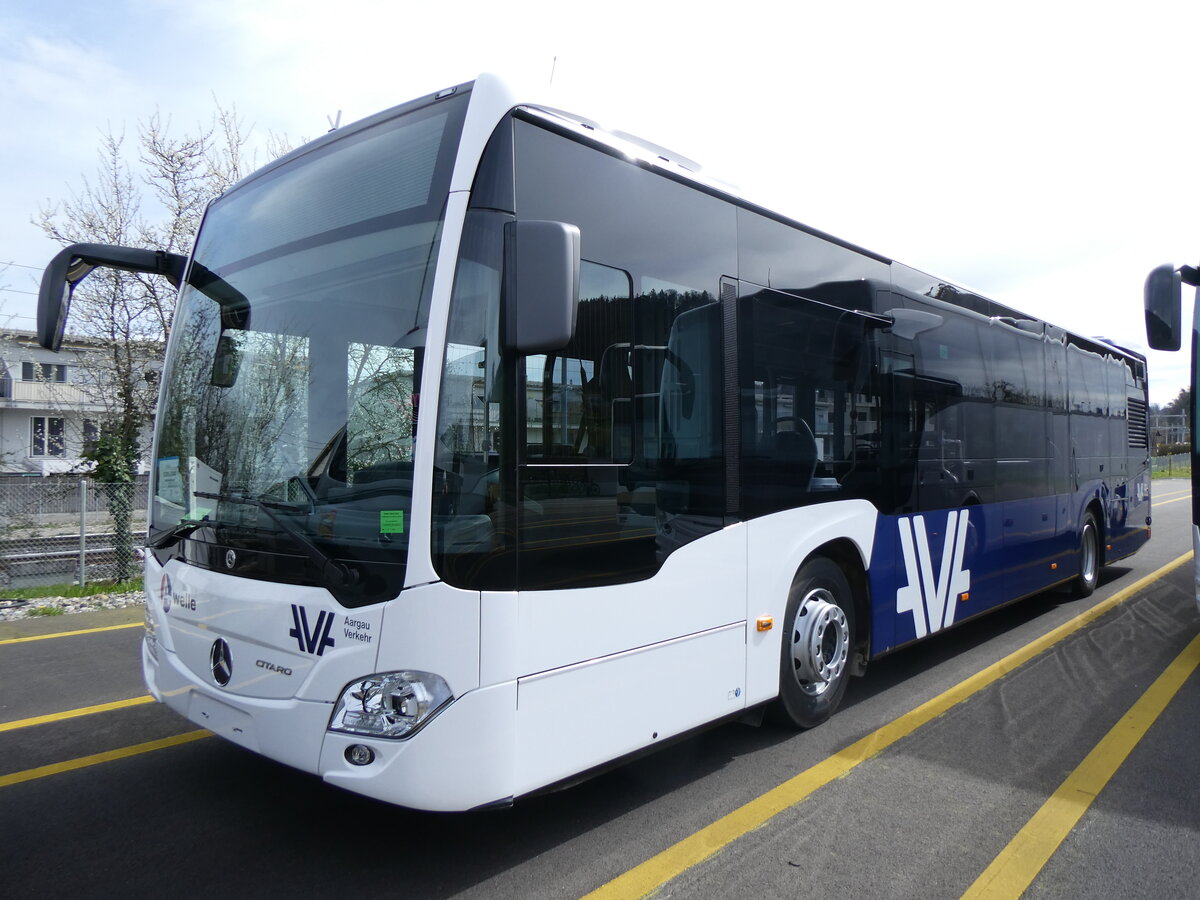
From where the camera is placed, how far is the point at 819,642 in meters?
4.71

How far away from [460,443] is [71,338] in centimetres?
1223

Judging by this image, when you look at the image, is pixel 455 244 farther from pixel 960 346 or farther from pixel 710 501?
pixel 960 346

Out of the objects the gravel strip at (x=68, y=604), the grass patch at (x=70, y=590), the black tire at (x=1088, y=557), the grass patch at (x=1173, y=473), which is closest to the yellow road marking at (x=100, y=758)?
the gravel strip at (x=68, y=604)

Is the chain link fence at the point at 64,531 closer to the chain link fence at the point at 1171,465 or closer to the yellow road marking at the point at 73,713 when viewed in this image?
the yellow road marking at the point at 73,713

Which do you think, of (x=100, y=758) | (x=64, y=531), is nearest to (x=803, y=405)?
(x=100, y=758)

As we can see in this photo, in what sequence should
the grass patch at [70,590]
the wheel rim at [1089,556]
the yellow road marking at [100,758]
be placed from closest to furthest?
the yellow road marking at [100,758] → the wheel rim at [1089,556] → the grass patch at [70,590]

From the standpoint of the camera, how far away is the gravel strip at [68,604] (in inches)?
339

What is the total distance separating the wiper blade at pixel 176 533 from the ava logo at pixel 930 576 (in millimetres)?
4261

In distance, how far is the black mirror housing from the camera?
5785 millimetres

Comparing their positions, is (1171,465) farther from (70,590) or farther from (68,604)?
(68,604)

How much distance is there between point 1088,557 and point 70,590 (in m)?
11.8

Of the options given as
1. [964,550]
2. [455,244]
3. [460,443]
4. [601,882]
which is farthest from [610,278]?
[964,550]

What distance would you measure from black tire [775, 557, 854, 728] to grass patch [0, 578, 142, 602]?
8510 mm

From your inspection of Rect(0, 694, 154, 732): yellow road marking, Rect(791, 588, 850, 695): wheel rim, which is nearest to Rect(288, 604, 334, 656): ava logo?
Rect(791, 588, 850, 695): wheel rim
